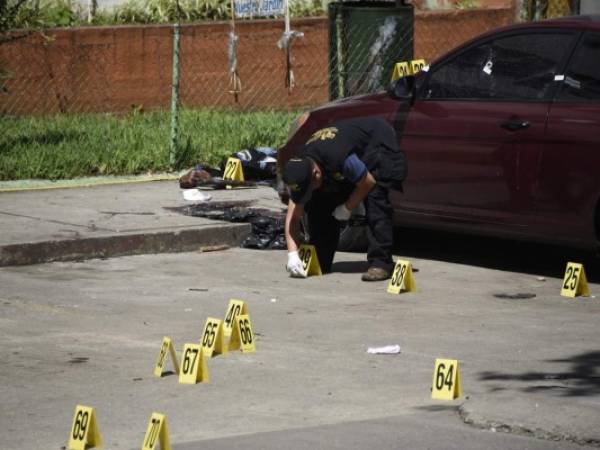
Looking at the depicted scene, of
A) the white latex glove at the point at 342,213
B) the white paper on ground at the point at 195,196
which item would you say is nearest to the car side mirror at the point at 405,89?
the white latex glove at the point at 342,213

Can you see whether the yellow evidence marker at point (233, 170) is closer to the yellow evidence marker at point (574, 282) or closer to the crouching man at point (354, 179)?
the crouching man at point (354, 179)

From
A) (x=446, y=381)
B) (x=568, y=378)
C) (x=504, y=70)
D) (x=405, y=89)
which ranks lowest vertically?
(x=568, y=378)

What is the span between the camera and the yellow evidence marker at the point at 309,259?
9805 millimetres

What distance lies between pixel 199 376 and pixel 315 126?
4127mm

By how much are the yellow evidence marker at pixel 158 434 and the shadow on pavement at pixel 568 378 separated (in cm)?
186

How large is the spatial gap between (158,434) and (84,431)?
1.32ft

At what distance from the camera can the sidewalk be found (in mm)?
10391

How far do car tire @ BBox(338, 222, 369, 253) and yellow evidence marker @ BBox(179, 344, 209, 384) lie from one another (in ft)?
12.6

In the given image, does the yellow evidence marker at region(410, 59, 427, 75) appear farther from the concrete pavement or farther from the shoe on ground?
the shoe on ground

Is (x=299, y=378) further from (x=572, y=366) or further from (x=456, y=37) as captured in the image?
(x=456, y=37)

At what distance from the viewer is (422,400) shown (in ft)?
21.8

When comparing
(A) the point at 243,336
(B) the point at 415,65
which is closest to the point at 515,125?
(A) the point at 243,336

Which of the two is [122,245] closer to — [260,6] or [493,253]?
[493,253]

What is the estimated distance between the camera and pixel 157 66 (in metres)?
17.6
